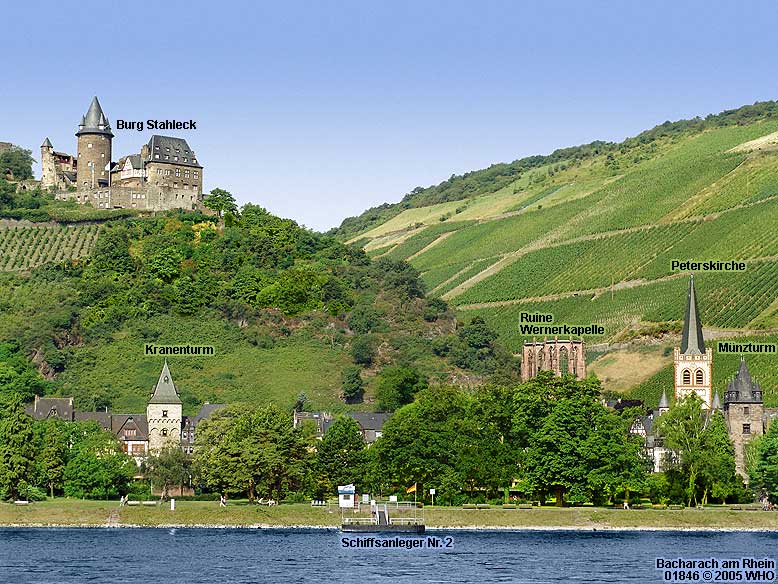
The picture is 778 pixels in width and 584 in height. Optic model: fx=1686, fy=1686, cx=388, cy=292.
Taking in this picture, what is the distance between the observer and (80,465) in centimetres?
12319

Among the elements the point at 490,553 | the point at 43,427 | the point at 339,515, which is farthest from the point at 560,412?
the point at 43,427

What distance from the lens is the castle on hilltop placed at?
137375 millimetres

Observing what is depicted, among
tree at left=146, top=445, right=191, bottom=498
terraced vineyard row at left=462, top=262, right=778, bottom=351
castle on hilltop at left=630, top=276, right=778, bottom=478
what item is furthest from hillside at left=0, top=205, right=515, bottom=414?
tree at left=146, top=445, right=191, bottom=498

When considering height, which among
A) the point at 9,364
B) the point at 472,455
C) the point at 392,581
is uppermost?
the point at 9,364

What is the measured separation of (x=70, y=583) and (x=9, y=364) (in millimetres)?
89208

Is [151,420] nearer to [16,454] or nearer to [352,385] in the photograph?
[352,385]

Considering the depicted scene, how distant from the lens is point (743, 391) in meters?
138

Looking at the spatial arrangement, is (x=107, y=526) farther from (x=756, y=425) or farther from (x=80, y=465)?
(x=756, y=425)

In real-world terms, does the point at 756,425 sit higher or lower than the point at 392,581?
higher

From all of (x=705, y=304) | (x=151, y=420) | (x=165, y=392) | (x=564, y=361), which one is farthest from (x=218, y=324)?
(x=705, y=304)

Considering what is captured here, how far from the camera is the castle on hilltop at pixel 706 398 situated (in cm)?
13738

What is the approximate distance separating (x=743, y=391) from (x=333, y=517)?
41903mm

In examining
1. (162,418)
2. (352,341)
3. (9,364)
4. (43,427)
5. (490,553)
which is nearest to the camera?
(490,553)

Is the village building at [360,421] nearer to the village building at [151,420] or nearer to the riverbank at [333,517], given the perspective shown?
the village building at [151,420]
